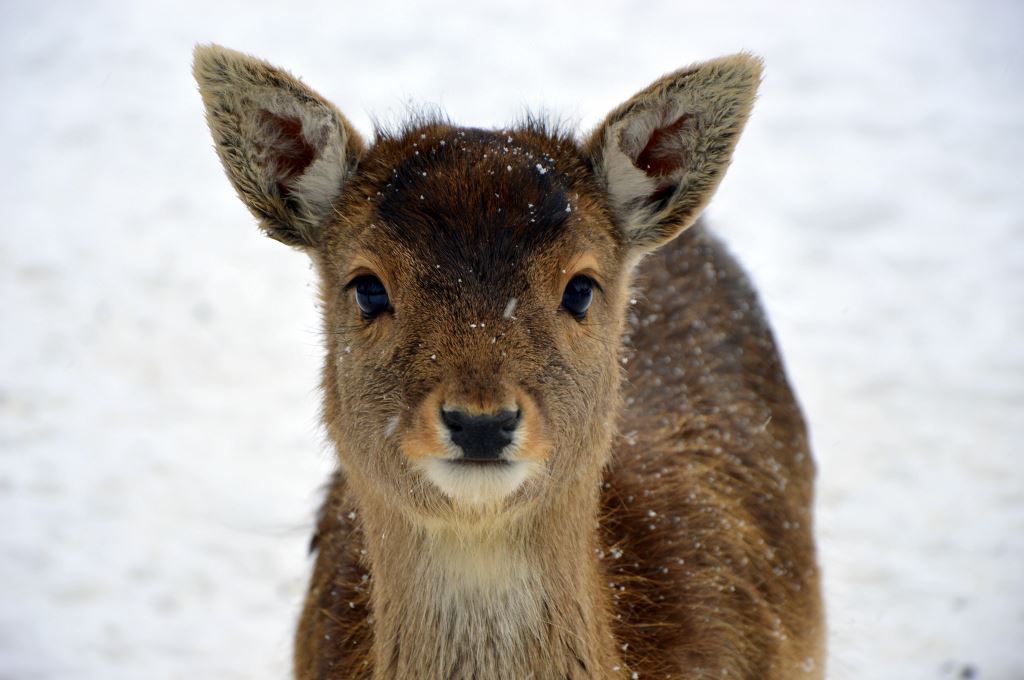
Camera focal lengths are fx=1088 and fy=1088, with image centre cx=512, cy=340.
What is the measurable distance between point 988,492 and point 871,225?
3145 mm

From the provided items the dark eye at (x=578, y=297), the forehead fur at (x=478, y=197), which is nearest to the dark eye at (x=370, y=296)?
the forehead fur at (x=478, y=197)

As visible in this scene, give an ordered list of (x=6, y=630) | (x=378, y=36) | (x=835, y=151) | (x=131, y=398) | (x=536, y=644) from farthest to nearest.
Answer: (x=378, y=36) < (x=835, y=151) < (x=131, y=398) < (x=6, y=630) < (x=536, y=644)

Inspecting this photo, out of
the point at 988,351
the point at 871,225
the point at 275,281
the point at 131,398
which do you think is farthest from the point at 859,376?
the point at 131,398

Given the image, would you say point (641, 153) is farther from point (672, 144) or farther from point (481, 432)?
point (481, 432)

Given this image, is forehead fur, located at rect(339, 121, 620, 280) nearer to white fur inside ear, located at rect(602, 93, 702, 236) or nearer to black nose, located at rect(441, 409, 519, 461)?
white fur inside ear, located at rect(602, 93, 702, 236)

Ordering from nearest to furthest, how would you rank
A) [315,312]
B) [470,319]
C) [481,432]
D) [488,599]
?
[481,432]
[470,319]
[488,599]
[315,312]

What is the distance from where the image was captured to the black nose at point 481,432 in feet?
8.99

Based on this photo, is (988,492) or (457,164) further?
(988,492)

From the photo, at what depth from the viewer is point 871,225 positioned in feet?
30.9

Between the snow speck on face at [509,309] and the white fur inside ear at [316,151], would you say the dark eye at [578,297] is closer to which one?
the snow speck on face at [509,309]

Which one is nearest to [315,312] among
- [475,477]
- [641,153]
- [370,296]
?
[641,153]

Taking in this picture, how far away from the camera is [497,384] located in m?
2.83

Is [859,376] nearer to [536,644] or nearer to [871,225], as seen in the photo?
[871,225]

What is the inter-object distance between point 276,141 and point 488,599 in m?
1.65
